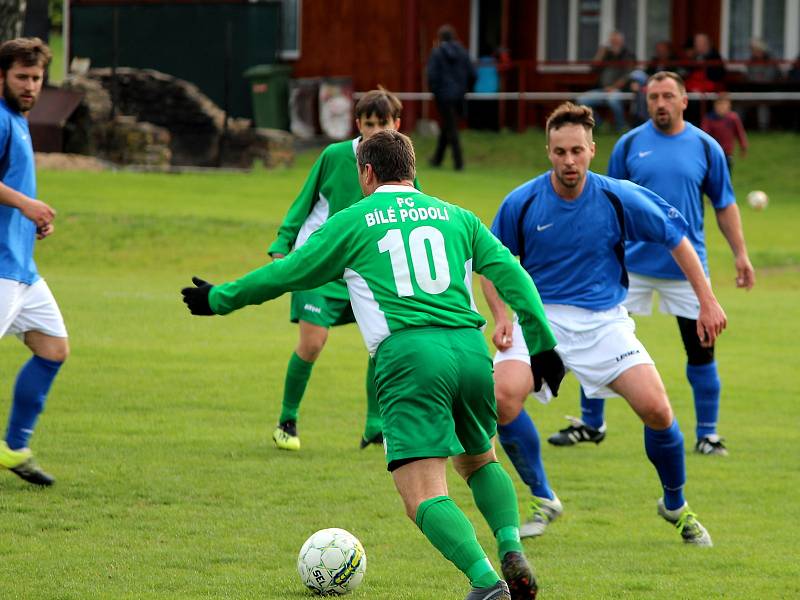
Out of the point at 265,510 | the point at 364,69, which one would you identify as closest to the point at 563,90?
the point at 364,69

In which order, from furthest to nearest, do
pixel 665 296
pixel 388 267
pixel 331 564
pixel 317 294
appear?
pixel 665 296
pixel 317 294
pixel 331 564
pixel 388 267

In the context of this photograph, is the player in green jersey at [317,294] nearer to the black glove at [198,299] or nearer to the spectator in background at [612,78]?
the black glove at [198,299]

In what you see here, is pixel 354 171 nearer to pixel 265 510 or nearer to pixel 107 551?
pixel 265 510

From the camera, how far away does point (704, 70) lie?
28719mm

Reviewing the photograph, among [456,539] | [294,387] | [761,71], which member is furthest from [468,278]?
[761,71]

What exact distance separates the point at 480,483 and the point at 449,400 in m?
0.46

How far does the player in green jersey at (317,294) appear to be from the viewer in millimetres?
8562

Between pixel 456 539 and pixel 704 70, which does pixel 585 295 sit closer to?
pixel 456 539

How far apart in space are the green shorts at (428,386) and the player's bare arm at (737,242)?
3.87 m

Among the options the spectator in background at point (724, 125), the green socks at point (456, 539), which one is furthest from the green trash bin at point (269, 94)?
the green socks at point (456, 539)

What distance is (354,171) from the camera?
8555mm

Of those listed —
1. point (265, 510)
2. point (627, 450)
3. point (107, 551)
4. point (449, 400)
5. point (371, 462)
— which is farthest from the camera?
point (627, 450)

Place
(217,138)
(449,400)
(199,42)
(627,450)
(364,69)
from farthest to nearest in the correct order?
1. (364,69)
2. (199,42)
3. (217,138)
4. (627,450)
5. (449,400)

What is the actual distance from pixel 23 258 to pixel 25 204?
434 millimetres
